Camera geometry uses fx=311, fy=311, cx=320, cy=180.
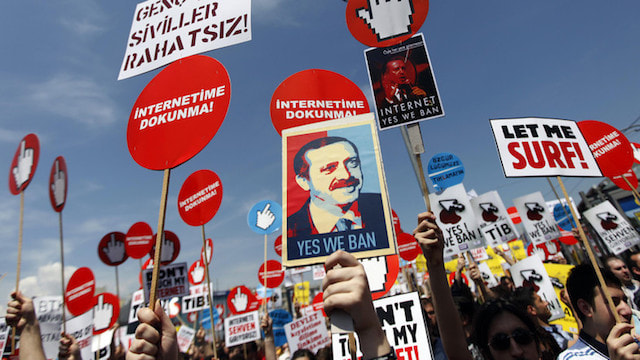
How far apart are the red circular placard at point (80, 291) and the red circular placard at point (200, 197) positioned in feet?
10.8

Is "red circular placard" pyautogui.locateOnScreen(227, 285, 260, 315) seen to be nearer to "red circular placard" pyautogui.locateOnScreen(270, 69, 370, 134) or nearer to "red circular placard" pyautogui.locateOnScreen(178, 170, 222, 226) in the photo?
"red circular placard" pyautogui.locateOnScreen(178, 170, 222, 226)

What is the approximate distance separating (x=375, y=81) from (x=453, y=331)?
197 centimetres

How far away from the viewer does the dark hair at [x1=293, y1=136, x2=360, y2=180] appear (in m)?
1.89

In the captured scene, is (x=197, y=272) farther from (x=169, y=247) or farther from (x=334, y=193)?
(x=334, y=193)

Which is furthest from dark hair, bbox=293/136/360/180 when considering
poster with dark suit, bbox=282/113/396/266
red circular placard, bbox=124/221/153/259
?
red circular placard, bbox=124/221/153/259

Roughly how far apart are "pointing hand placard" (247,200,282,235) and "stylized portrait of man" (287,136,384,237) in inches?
212

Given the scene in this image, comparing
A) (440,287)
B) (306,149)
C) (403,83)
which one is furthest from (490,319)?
(306,149)

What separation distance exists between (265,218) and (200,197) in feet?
8.53

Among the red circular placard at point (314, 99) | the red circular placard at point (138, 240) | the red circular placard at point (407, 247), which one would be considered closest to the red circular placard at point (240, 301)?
the red circular placard at point (138, 240)

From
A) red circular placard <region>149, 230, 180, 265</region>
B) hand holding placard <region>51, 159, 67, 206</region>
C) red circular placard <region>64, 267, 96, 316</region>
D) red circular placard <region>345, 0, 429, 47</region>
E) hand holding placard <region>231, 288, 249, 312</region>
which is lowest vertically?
hand holding placard <region>231, 288, 249, 312</region>

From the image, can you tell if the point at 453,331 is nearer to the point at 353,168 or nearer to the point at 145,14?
the point at 353,168

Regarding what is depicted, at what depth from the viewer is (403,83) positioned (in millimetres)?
Result: 2547

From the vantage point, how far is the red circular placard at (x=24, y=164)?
4.15 m

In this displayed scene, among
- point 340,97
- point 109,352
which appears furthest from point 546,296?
point 109,352
